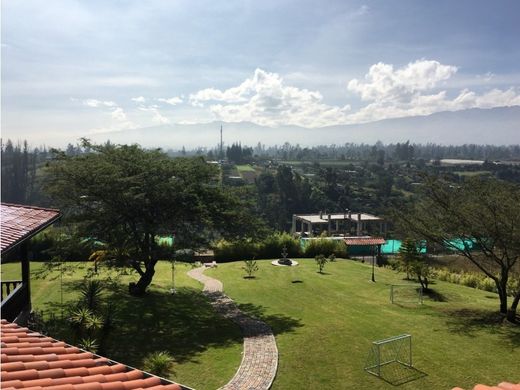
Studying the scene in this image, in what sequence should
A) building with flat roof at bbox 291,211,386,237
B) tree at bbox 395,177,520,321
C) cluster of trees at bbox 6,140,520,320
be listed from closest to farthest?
tree at bbox 395,177,520,321, cluster of trees at bbox 6,140,520,320, building with flat roof at bbox 291,211,386,237

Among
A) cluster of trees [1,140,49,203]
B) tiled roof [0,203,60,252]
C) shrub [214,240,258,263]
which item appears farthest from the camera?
cluster of trees [1,140,49,203]

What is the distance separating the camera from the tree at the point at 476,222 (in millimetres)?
17766

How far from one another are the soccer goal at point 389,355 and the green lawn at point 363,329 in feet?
0.98

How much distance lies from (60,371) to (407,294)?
22.0 metres

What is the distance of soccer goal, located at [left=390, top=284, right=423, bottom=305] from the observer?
2311cm

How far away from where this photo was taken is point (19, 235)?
10.2 meters

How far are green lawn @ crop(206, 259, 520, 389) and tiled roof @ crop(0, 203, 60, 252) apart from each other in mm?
8083

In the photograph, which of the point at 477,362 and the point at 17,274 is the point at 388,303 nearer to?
the point at 477,362

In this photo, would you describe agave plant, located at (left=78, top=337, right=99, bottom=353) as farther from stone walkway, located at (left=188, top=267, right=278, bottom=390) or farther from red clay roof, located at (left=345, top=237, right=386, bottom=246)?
red clay roof, located at (left=345, top=237, right=386, bottom=246)

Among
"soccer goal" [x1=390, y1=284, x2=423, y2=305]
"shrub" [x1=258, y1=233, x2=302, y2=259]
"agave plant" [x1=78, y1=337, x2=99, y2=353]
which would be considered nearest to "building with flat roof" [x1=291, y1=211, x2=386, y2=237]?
"shrub" [x1=258, y1=233, x2=302, y2=259]

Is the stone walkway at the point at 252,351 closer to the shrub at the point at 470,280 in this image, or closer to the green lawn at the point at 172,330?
the green lawn at the point at 172,330

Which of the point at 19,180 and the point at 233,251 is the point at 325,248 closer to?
the point at 233,251

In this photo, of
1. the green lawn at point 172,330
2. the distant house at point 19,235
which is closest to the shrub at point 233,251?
the green lawn at point 172,330

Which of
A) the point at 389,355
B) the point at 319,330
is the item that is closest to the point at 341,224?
the point at 319,330
